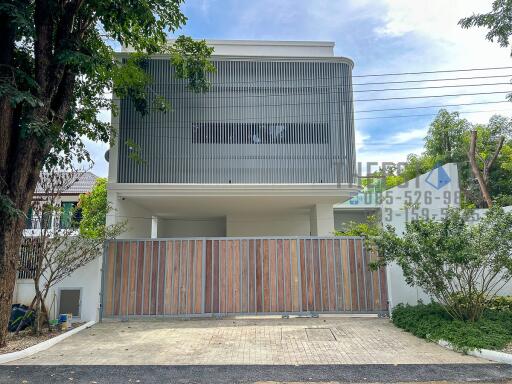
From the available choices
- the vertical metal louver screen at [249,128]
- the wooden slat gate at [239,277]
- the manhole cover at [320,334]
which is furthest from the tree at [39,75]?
the manhole cover at [320,334]

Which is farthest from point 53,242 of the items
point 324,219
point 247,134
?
point 324,219

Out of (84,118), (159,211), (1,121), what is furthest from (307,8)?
(159,211)

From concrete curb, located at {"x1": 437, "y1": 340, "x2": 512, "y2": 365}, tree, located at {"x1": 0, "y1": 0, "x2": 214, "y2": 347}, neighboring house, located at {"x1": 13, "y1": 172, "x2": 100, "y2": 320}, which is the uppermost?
tree, located at {"x1": 0, "y1": 0, "x2": 214, "y2": 347}

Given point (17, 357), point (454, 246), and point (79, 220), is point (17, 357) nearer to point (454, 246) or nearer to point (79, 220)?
point (79, 220)

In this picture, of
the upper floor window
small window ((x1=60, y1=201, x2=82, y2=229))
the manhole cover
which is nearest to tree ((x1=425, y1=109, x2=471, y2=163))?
the upper floor window

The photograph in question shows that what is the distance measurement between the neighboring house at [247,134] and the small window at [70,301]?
2395mm

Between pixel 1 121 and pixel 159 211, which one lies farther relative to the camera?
pixel 159 211

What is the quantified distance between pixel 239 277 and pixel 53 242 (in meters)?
4.10

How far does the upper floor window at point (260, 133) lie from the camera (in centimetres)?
1048

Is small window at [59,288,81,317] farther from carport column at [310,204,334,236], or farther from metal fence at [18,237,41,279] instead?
carport column at [310,204,334,236]

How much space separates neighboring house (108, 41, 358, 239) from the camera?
33.3ft

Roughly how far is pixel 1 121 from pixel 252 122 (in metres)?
6.16

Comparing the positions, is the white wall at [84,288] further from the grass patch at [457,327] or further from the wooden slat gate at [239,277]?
the grass patch at [457,327]

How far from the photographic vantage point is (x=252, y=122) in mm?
10562
